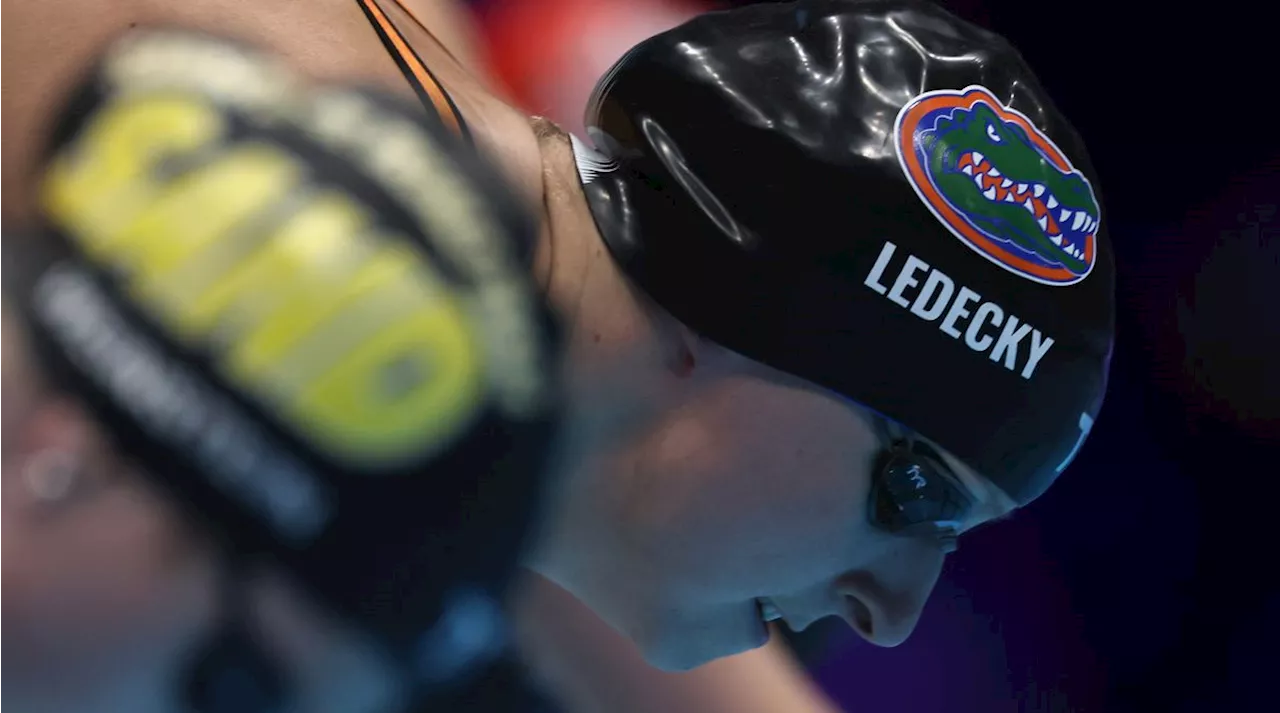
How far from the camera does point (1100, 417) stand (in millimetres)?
1471

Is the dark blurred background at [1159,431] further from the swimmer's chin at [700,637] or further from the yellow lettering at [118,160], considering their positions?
the yellow lettering at [118,160]

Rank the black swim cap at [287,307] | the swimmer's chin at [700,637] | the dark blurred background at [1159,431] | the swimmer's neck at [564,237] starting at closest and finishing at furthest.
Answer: the black swim cap at [287,307], the swimmer's neck at [564,237], the swimmer's chin at [700,637], the dark blurred background at [1159,431]

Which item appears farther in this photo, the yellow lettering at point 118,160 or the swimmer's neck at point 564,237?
the swimmer's neck at point 564,237

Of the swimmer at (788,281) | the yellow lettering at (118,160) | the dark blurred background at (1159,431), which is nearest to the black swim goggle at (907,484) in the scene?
the swimmer at (788,281)

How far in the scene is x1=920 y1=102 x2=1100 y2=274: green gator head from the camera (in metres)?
0.80

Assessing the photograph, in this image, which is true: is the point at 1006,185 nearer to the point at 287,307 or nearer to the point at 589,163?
the point at 589,163

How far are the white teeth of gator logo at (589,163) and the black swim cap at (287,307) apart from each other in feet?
0.42

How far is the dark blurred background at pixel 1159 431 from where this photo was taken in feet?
4.61

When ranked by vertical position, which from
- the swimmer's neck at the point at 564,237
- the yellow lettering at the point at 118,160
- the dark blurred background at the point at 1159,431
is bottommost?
the dark blurred background at the point at 1159,431

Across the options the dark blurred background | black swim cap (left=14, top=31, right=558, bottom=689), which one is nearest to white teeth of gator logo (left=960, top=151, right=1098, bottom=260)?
black swim cap (left=14, top=31, right=558, bottom=689)

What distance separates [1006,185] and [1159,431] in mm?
783

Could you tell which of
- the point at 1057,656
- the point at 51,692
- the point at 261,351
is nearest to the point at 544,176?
the point at 261,351

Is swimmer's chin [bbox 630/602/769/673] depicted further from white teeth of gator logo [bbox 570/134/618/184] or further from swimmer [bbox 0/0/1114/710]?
white teeth of gator logo [bbox 570/134/618/184]

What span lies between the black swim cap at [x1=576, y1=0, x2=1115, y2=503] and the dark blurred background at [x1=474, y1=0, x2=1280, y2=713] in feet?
2.08
